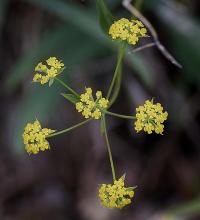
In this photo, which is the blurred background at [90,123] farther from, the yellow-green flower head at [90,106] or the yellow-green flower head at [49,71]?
the yellow-green flower head at [90,106]

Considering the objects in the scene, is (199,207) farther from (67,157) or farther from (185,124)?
(67,157)

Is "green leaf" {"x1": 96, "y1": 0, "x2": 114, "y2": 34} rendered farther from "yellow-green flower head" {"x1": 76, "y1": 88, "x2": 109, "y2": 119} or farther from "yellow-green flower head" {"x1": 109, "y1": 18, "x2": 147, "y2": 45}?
"yellow-green flower head" {"x1": 76, "y1": 88, "x2": 109, "y2": 119}

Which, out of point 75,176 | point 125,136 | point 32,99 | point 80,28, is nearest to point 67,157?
point 75,176

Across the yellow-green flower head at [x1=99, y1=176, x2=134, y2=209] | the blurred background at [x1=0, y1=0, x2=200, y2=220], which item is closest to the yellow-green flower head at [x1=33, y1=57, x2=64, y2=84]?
the yellow-green flower head at [x1=99, y1=176, x2=134, y2=209]

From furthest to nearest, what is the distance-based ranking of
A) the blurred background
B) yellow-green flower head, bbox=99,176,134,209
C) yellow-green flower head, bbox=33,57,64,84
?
1. the blurred background
2. yellow-green flower head, bbox=33,57,64,84
3. yellow-green flower head, bbox=99,176,134,209

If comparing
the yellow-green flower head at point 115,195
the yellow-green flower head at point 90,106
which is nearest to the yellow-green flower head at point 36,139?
the yellow-green flower head at point 90,106

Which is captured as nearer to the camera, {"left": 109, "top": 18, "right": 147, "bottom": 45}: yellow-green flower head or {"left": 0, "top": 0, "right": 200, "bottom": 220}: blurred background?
{"left": 109, "top": 18, "right": 147, "bottom": 45}: yellow-green flower head

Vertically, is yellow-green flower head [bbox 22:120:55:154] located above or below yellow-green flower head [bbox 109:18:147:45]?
below
